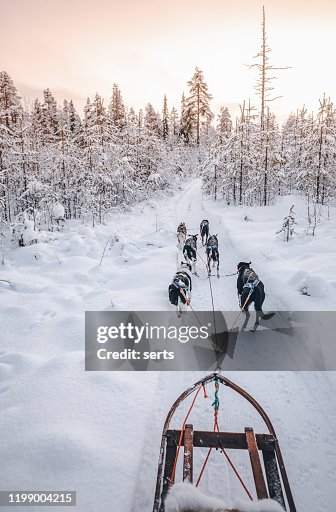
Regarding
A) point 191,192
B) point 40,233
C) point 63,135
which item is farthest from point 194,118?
point 40,233

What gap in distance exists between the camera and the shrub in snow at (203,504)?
7.04ft

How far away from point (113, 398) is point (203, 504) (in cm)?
226

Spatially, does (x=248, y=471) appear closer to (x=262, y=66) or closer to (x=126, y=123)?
(x=262, y=66)

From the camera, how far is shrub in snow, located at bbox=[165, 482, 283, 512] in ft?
7.04

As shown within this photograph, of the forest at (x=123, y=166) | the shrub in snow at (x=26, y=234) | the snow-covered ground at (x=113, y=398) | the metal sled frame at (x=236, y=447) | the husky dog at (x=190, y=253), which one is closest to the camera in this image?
the metal sled frame at (x=236, y=447)

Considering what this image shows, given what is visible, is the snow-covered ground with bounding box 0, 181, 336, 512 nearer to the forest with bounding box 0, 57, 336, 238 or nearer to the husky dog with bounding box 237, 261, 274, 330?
the husky dog with bounding box 237, 261, 274, 330

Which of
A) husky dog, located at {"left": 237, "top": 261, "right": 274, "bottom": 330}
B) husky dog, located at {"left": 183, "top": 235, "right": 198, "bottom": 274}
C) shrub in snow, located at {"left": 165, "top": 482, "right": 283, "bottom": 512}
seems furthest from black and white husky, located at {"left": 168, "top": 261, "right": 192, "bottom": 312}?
shrub in snow, located at {"left": 165, "top": 482, "right": 283, "bottom": 512}

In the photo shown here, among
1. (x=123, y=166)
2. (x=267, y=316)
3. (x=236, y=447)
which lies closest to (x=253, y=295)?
(x=267, y=316)

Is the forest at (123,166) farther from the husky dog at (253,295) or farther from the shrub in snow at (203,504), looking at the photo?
the shrub in snow at (203,504)

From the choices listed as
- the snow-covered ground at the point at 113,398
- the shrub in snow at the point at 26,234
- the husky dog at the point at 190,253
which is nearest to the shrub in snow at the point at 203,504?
the snow-covered ground at the point at 113,398

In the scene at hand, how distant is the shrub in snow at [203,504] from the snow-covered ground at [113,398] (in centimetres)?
97

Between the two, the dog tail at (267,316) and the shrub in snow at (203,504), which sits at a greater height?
the shrub in snow at (203,504)

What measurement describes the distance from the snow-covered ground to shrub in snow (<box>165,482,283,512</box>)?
0.97 meters

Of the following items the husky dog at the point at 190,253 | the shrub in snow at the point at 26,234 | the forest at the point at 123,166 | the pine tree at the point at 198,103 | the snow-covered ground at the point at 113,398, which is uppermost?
the pine tree at the point at 198,103
